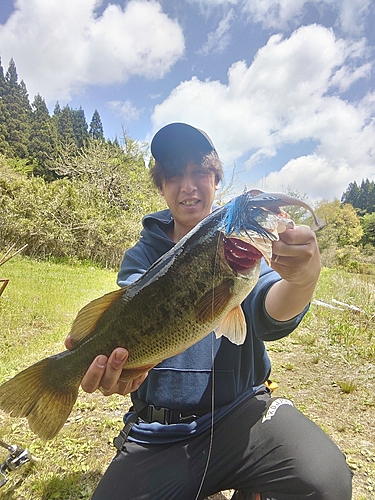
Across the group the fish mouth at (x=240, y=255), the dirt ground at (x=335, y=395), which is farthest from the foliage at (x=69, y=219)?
the fish mouth at (x=240, y=255)

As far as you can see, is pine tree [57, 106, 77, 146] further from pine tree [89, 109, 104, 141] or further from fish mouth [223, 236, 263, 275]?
fish mouth [223, 236, 263, 275]

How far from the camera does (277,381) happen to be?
448 centimetres

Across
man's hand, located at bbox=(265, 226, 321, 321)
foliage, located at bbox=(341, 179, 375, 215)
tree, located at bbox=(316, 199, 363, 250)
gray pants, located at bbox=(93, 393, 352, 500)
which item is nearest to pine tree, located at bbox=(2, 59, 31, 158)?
tree, located at bbox=(316, 199, 363, 250)

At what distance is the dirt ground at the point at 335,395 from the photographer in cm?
295

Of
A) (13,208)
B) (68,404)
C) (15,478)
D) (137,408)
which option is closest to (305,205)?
(68,404)

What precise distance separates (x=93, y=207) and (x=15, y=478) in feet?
60.9

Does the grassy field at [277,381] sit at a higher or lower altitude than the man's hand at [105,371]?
lower

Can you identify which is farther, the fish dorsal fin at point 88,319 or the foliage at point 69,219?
the foliage at point 69,219

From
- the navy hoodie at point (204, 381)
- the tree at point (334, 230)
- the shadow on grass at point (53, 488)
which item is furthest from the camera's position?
the tree at point (334, 230)

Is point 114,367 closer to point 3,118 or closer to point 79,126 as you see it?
point 3,118

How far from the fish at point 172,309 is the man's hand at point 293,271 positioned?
3.2 inches

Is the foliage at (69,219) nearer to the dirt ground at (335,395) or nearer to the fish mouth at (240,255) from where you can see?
the dirt ground at (335,395)

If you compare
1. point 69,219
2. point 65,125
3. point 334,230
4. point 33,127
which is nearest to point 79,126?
point 65,125

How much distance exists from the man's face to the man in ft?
0.05
